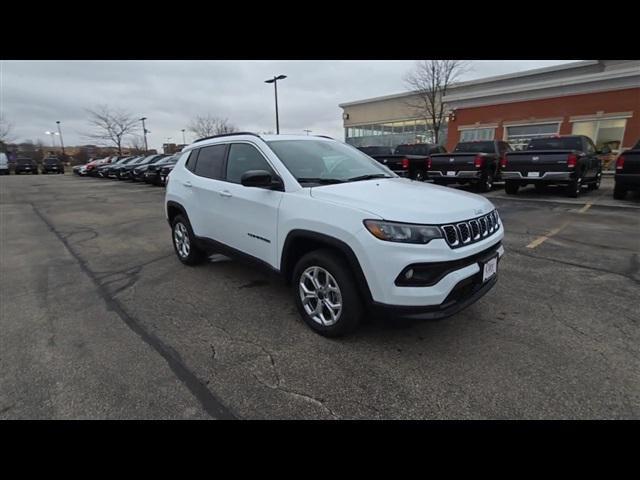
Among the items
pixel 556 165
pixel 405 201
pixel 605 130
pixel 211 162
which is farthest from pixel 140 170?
pixel 605 130

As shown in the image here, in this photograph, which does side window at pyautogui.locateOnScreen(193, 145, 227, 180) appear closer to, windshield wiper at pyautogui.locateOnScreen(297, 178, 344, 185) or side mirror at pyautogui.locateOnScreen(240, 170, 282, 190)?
side mirror at pyautogui.locateOnScreen(240, 170, 282, 190)

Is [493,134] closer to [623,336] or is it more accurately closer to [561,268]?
[561,268]

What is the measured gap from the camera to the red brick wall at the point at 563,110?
17562 millimetres

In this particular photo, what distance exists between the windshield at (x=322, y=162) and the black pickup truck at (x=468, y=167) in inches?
323

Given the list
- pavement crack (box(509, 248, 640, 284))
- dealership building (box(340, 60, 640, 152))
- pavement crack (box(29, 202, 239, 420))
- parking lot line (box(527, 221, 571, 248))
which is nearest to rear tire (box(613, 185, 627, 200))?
parking lot line (box(527, 221, 571, 248))

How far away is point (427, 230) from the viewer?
247 centimetres

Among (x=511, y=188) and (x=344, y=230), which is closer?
(x=344, y=230)

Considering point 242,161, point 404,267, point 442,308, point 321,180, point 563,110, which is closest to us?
point 404,267

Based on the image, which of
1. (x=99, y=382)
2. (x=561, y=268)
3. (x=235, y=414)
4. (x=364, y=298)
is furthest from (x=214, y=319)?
(x=561, y=268)

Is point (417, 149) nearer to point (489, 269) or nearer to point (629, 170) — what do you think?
point (629, 170)

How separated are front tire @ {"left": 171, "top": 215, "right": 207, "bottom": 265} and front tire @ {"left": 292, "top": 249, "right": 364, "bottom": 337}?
226 cm

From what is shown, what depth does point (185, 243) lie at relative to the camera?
5086 mm

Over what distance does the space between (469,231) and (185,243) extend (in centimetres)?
393

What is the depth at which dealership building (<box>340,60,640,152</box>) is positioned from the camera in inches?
698
